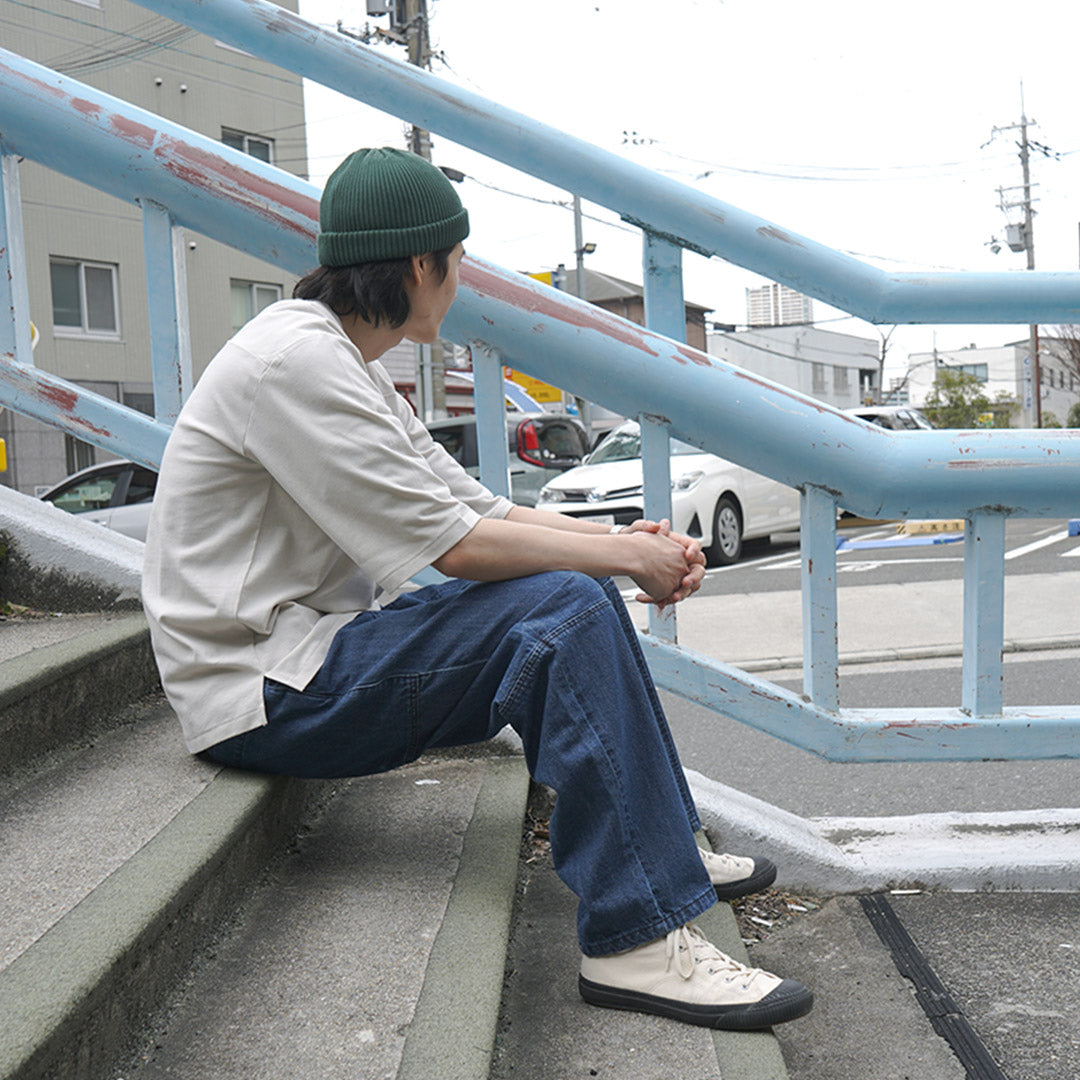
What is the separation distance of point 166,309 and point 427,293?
78 centimetres

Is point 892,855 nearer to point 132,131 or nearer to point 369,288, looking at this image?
point 369,288

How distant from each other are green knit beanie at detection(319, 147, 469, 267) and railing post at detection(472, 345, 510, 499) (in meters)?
0.53

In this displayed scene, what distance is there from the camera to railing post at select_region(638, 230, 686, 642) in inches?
94.9

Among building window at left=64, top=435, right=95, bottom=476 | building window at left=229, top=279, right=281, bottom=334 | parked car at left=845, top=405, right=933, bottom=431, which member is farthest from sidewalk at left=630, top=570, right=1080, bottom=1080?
building window at left=229, top=279, right=281, bottom=334

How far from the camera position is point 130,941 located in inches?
55.9

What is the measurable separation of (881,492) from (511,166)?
4.00 ft

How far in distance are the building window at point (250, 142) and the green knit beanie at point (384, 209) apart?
20.6m

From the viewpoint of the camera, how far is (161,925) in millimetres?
1523

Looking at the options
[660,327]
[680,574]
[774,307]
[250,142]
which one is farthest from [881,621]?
[774,307]

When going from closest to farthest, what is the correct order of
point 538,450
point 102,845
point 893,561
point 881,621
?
point 102,845 → point 881,621 → point 893,561 → point 538,450

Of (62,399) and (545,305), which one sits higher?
(545,305)

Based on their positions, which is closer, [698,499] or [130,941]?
[130,941]

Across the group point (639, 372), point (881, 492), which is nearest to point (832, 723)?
point (881, 492)

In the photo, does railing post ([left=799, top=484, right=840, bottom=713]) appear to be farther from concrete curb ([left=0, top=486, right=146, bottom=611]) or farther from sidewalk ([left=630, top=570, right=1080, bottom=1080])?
concrete curb ([left=0, top=486, right=146, bottom=611])
